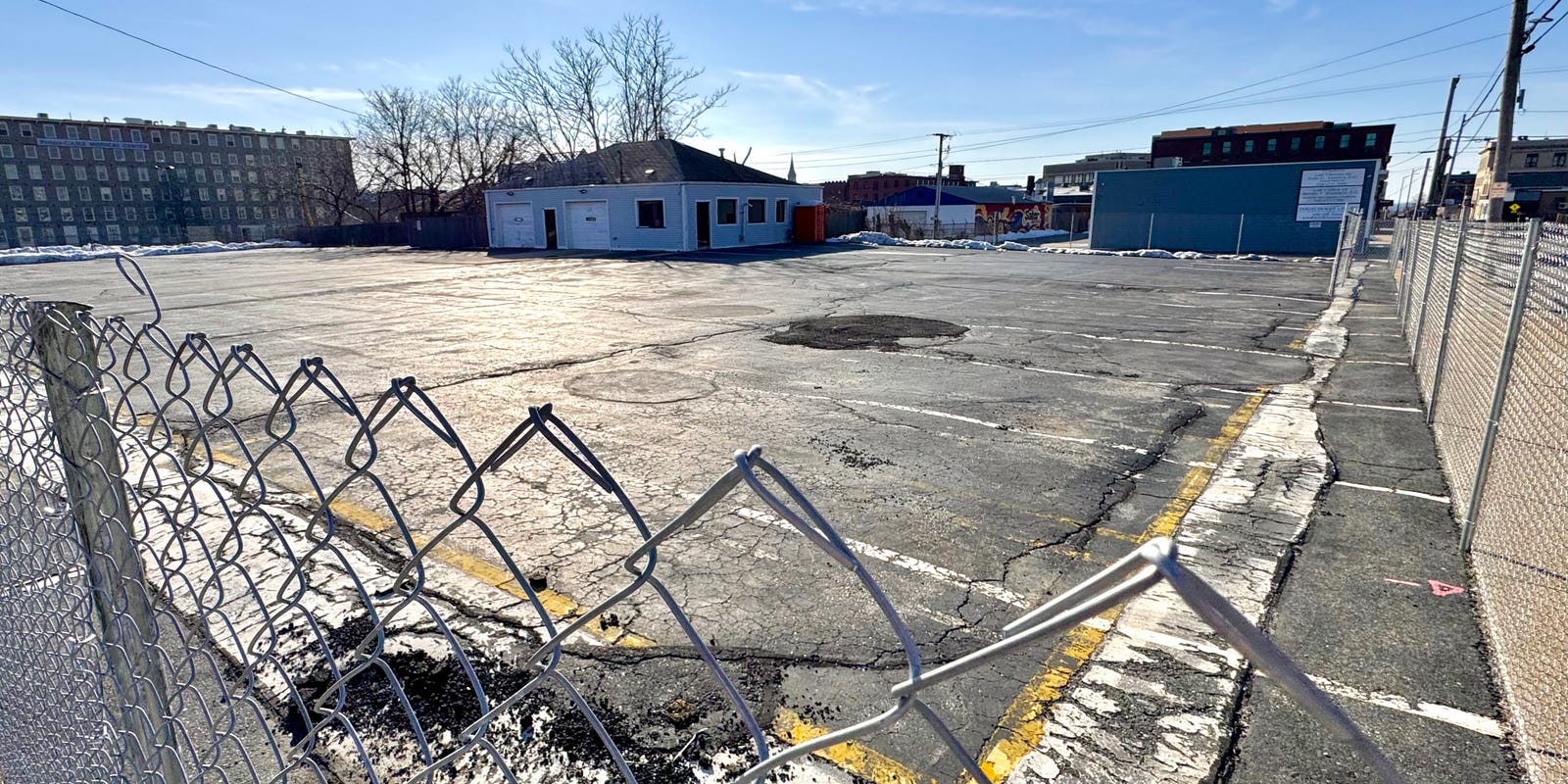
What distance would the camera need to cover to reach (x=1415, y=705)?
307cm

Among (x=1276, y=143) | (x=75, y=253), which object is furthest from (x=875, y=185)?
(x=75, y=253)

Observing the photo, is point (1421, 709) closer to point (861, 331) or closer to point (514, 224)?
point (861, 331)

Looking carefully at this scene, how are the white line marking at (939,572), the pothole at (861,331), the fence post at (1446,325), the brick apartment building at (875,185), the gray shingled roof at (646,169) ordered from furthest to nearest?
1. the brick apartment building at (875,185)
2. the gray shingled roof at (646,169)
3. the pothole at (861,331)
4. the fence post at (1446,325)
5. the white line marking at (939,572)

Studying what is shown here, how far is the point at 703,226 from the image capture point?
111ft

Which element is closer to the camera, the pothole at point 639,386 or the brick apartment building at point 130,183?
the pothole at point 639,386

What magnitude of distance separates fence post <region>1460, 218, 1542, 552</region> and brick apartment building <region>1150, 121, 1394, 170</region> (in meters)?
69.8

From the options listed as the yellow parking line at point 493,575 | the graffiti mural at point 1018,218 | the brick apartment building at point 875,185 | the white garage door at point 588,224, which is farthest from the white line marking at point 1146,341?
the brick apartment building at point 875,185

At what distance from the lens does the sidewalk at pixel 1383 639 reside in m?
2.81

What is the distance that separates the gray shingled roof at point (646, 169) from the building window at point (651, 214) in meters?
1.07

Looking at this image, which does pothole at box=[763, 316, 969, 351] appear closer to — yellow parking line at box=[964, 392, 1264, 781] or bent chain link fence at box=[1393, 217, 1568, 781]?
bent chain link fence at box=[1393, 217, 1568, 781]

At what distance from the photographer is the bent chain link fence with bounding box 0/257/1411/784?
1.09 metres

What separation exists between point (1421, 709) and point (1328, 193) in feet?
111

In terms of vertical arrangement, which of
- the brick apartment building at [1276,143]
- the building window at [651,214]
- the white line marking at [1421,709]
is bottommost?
the white line marking at [1421,709]

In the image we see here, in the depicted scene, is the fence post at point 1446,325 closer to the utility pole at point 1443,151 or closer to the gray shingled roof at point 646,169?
the gray shingled roof at point 646,169
